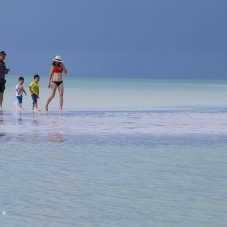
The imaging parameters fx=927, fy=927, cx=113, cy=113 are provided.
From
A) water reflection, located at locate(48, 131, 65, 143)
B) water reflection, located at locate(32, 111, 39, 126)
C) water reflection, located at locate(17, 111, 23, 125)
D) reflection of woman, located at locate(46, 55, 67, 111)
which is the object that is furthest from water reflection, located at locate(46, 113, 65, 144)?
reflection of woman, located at locate(46, 55, 67, 111)

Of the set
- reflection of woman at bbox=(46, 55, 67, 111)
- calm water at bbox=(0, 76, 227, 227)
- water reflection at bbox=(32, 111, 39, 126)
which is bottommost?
calm water at bbox=(0, 76, 227, 227)

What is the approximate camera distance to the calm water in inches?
356

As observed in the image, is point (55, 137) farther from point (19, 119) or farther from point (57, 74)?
point (57, 74)

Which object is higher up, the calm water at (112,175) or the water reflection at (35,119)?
the water reflection at (35,119)

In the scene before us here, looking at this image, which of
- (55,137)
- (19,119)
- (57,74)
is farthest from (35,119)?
(55,137)

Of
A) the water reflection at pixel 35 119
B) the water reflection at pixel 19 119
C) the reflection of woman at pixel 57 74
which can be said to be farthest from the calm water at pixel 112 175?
the reflection of woman at pixel 57 74

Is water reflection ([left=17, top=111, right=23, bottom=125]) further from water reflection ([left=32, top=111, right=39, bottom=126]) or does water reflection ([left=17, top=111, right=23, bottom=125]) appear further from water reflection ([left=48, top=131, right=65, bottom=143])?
water reflection ([left=48, top=131, right=65, bottom=143])

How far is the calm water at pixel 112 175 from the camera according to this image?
9055 millimetres

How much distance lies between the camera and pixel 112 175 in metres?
12.0

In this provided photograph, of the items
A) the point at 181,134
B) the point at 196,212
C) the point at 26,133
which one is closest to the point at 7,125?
the point at 26,133

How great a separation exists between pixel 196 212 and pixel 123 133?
30.5 feet

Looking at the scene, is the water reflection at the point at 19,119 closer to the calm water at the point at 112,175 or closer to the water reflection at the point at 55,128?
the water reflection at the point at 55,128

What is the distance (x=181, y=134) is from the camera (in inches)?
728

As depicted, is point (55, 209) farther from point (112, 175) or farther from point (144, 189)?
point (112, 175)
